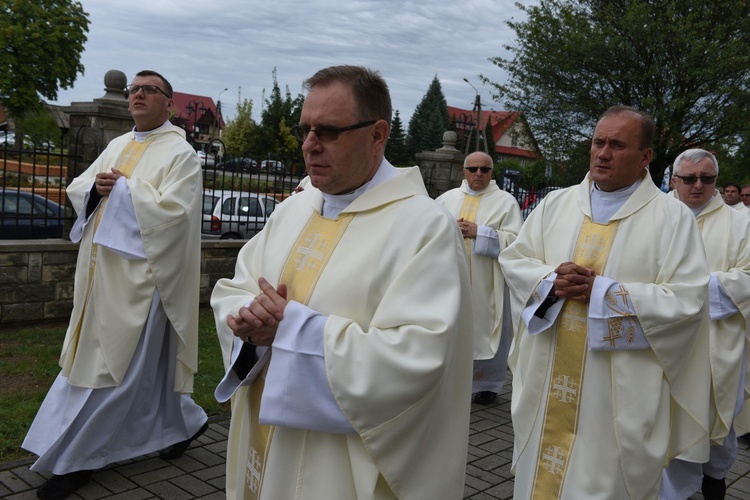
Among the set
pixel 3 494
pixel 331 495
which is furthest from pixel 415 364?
pixel 3 494

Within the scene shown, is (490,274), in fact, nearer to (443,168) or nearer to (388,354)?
(443,168)

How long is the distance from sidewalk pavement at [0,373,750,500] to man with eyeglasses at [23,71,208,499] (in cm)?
12

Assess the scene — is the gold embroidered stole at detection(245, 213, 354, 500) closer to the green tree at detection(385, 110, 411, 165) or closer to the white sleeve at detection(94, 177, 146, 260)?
the white sleeve at detection(94, 177, 146, 260)

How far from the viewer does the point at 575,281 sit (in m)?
3.65

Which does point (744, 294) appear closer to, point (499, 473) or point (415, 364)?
point (499, 473)

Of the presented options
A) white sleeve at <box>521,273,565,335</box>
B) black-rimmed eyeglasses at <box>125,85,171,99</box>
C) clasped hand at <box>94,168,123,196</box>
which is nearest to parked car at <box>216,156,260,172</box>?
black-rimmed eyeglasses at <box>125,85,171,99</box>

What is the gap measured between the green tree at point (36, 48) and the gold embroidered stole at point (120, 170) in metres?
28.1

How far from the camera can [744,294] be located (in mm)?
5020

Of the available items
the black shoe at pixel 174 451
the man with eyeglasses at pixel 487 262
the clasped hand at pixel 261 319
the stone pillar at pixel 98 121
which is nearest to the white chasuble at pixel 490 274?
the man with eyeglasses at pixel 487 262

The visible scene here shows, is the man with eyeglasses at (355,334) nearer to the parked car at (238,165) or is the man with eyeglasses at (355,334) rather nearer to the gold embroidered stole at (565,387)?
the gold embroidered stole at (565,387)

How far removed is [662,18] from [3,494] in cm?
1676

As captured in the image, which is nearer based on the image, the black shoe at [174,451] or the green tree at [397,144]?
the black shoe at [174,451]

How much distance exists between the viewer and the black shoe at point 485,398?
6957 millimetres

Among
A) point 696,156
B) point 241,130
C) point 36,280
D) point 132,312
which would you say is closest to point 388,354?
point 132,312
